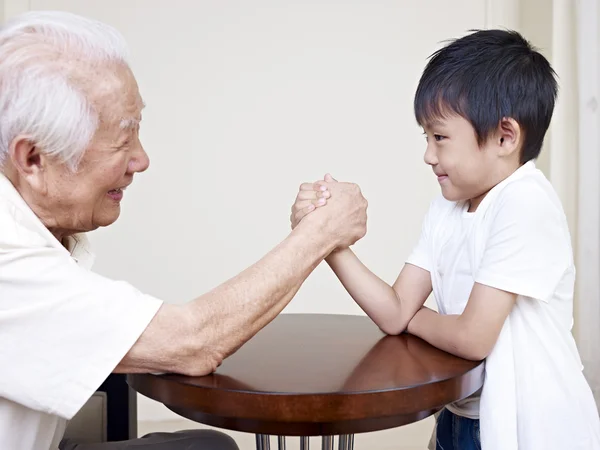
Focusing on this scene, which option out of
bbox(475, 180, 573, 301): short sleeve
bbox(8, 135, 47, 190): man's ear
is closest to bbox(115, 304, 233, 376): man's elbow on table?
bbox(8, 135, 47, 190): man's ear

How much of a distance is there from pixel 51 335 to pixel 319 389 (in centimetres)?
44

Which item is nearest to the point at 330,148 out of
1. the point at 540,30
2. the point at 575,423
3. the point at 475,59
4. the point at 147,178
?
the point at 147,178

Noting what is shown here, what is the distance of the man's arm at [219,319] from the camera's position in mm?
1201

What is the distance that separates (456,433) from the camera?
1.57 m

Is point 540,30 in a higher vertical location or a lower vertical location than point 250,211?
higher

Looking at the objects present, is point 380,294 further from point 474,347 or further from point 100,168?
point 100,168

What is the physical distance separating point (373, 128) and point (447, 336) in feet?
8.41

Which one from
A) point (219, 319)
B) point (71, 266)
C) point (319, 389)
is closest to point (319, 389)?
point (319, 389)

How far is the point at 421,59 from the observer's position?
3.88 meters

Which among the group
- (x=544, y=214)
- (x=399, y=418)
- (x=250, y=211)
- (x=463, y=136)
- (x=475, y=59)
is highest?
(x=475, y=59)

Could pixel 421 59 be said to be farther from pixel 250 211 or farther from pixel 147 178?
pixel 147 178

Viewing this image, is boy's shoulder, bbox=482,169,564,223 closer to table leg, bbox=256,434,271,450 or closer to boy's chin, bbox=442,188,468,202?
boy's chin, bbox=442,188,468,202

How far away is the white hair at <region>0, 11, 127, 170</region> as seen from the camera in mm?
1200

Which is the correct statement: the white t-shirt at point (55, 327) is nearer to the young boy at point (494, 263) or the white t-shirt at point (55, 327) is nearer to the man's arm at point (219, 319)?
the man's arm at point (219, 319)
